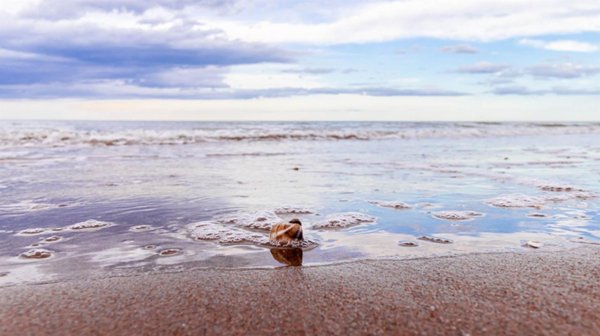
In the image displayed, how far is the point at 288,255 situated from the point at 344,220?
1.24 meters

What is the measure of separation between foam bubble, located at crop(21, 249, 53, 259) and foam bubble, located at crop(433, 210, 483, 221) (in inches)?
134

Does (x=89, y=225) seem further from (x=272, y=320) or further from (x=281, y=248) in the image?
(x=272, y=320)

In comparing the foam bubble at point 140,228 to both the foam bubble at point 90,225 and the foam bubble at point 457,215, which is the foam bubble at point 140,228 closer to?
the foam bubble at point 90,225

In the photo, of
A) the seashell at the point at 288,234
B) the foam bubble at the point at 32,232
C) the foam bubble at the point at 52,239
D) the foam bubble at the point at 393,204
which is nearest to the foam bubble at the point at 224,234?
the seashell at the point at 288,234

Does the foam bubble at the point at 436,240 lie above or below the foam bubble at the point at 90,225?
below

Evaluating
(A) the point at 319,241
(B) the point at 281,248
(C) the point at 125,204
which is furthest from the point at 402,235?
(C) the point at 125,204

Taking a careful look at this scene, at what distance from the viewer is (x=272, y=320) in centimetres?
228

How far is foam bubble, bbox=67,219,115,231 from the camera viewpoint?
4.27 metres

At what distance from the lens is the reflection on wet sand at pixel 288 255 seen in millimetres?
3245

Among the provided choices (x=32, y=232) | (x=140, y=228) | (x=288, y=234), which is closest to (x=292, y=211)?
(x=288, y=234)

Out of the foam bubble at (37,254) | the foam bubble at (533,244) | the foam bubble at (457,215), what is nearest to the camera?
the foam bubble at (37,254)

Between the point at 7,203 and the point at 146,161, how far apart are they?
553cm

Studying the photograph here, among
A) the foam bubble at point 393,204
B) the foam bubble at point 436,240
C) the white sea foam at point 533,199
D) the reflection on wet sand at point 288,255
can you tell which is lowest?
the white sea foam at point 533,199

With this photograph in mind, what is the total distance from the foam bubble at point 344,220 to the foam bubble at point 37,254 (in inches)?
84.0
